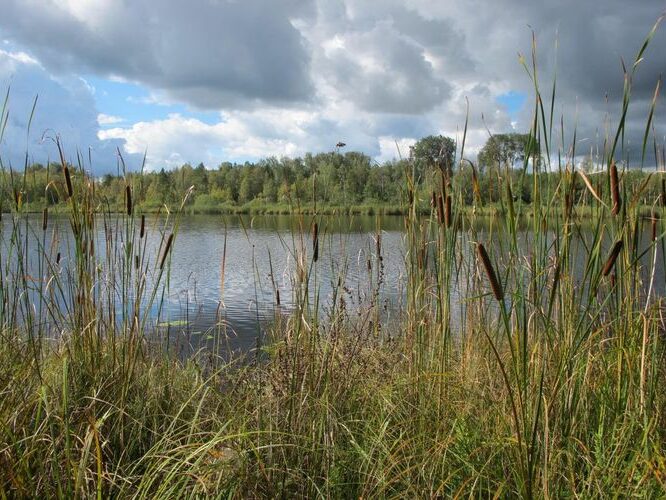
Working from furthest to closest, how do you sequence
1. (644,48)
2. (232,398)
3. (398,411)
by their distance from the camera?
(232,398), (398,411), (644,48)

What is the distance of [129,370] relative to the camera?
2.59m

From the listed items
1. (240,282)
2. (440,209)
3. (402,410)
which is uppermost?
(440,209)

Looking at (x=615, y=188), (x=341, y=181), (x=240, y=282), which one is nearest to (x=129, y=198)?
(x=341, y=181)

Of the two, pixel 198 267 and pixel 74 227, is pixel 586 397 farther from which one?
pixel 198 267

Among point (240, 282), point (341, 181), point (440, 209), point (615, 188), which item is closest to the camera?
point (615, 188)

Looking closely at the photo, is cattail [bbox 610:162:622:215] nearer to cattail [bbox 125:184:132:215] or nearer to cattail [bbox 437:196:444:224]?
cattail [bbox 437:196:444:224]

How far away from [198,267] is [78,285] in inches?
559

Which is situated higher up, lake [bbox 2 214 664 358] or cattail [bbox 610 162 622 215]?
cattail [bbox 610 162 622 215]

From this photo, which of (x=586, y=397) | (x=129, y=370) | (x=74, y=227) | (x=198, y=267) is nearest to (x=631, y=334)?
(x=586, y=397)

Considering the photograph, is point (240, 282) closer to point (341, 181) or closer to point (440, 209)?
point (341, 181)

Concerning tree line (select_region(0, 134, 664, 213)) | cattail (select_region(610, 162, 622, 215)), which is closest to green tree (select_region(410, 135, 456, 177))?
tree line (select_region(0, 134, 664, 213))

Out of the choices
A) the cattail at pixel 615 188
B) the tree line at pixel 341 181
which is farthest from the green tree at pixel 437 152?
the cattail at pixel 615 188

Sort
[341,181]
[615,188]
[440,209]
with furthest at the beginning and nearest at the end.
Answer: [341,181], [440,209], [615,188]

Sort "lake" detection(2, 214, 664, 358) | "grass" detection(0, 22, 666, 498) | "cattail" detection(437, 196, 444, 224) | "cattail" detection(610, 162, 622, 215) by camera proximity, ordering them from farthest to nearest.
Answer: "lake" detection(2, 214, 664, 358) → "cattail" detection(437, 196, 444, 224) → "grass" detection(0, 22, 666, 498) → "cattail" detection(610, 162, 622, 215)
